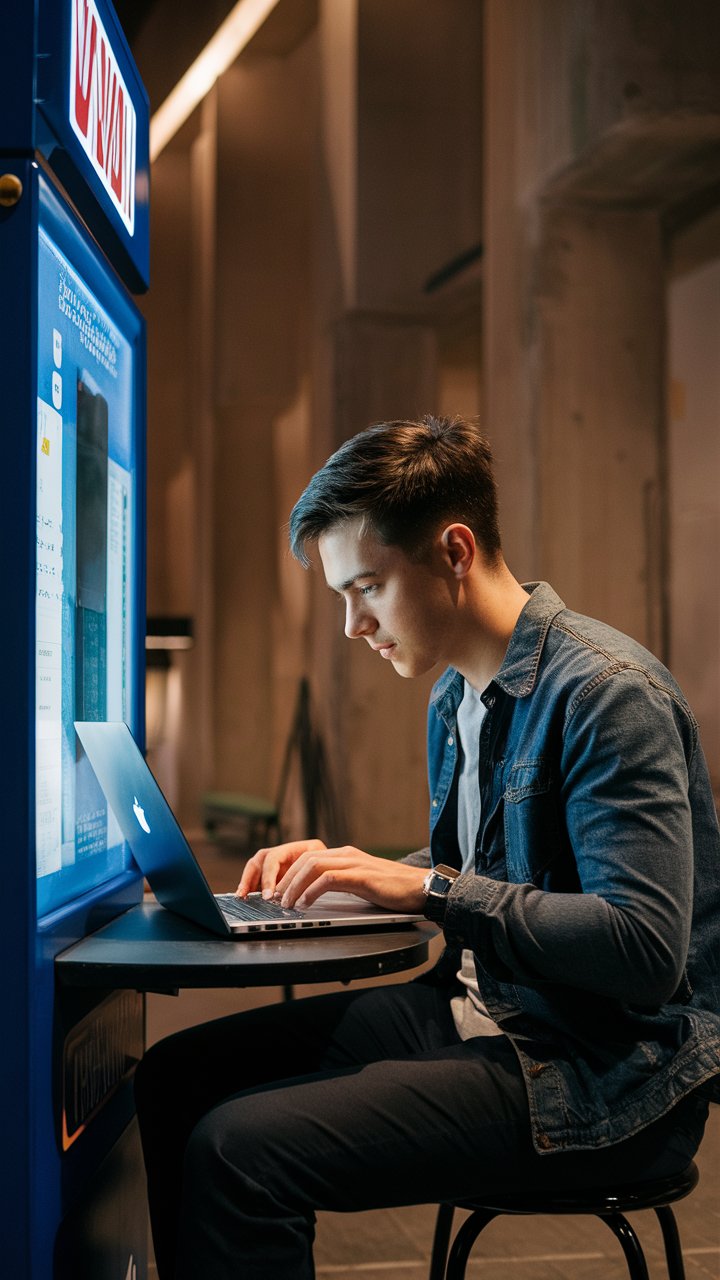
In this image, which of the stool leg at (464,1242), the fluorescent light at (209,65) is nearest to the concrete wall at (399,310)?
the fluorescent light at (209,65)

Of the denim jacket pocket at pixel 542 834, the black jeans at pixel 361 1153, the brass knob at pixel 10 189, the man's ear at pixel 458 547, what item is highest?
the brass knob at pixel 10 189

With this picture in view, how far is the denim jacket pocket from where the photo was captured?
137cm

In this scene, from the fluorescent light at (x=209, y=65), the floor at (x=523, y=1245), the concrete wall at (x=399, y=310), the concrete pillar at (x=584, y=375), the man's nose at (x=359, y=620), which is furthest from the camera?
the fluorescent light at (x=209, y=65)

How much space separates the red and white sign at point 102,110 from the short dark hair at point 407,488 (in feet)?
1.44

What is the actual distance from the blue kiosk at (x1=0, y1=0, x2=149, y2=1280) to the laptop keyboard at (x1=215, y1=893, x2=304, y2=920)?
0.15 m

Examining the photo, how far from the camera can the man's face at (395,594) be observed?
1516 millimetres

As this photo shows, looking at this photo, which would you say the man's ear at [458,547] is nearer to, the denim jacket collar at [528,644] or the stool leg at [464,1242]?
the denim jacket collar at [528,644]

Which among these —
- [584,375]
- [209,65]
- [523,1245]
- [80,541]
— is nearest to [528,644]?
[80,541]

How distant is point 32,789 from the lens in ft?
4.07

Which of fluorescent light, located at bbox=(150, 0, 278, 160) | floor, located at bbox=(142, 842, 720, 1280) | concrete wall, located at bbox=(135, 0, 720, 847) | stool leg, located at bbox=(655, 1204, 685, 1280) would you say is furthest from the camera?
fluorescent light, located at bbox=(150, 0, 278, 160)

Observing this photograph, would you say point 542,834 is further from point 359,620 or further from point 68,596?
point 68,596

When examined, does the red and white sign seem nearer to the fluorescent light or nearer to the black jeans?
the black jeans

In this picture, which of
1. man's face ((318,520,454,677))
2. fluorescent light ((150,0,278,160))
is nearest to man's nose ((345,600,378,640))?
man's face ((318,520,454,677))

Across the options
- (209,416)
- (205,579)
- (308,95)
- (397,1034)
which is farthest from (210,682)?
(397,1034)
